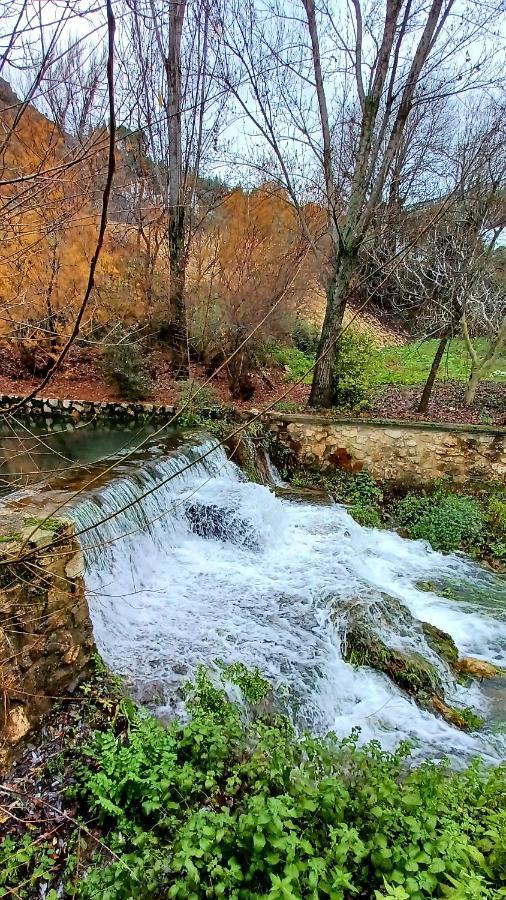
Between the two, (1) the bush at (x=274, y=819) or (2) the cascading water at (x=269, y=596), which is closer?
(1) the bush at (x=274, y=819)

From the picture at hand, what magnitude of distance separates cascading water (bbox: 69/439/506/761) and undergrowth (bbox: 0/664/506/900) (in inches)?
26.3

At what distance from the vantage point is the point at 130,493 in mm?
5168

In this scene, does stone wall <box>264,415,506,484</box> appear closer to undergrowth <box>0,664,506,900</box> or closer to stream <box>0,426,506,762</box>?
stream <box>0,426,506,762</box>

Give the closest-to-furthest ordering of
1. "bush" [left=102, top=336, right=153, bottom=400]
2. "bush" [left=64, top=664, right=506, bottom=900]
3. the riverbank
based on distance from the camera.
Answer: "bush" [left=64, top=664, right=506, bottom=900], the riverbank, "bush" [left=102, top=336, right=153, bottom=400]

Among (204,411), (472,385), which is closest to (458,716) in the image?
(204,411)

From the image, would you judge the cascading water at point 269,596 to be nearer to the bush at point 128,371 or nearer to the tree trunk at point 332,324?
the tree trunk at point 332,324

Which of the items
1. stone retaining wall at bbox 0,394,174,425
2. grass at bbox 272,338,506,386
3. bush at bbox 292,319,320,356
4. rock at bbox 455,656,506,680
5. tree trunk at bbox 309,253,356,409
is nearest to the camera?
rock at bbox 455,656,506,680

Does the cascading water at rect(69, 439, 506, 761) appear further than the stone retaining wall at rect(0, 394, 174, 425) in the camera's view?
No

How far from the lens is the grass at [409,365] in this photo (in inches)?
436

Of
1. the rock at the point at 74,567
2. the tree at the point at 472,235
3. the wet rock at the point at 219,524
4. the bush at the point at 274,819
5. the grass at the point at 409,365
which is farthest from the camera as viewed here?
the grass at the point at 409,365

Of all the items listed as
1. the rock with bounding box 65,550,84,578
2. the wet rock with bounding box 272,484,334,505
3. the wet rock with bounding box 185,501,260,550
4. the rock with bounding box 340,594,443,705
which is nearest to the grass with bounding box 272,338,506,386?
the wet rock with bounding box 272,484,334,505

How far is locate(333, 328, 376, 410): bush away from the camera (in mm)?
8211

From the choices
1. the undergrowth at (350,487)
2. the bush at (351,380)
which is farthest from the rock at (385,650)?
the bush at (351,380)

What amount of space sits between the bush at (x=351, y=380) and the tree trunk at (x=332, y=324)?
109 mm
